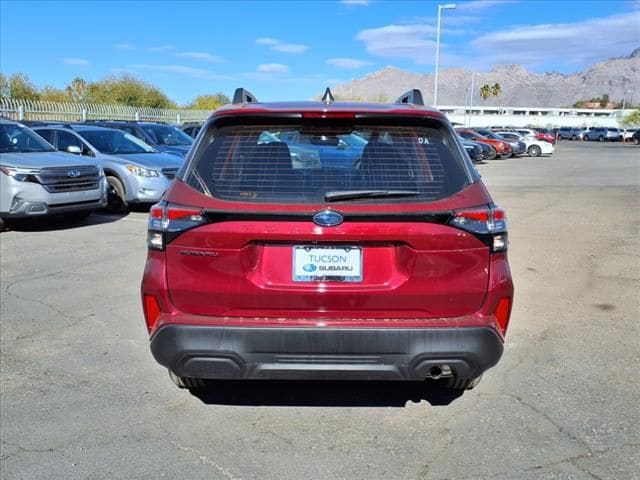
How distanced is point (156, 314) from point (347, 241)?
1095mm

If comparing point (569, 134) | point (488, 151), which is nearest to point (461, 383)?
point (488, 151)

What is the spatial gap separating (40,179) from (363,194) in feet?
26.0

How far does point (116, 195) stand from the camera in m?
11.7

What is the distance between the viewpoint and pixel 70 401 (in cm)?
381

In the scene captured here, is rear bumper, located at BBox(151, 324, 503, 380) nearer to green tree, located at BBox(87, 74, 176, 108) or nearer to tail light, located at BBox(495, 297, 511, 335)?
tail light, located at BBox(495, 297, 511, 335)

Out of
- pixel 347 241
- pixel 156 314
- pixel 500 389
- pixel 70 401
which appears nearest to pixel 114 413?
pixel 70 401

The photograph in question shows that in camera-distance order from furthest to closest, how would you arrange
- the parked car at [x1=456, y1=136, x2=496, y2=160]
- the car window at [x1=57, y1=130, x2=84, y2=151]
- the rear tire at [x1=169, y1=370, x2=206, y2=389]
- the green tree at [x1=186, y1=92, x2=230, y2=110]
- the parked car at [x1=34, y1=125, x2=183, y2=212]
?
the green tree at [x1=186, y1=92, x2=230, y2=110]
the parked car at [x1=456, y1=136, x2=496, y2=160]
the car window at [x1=57, y1=130, x2=84, y2=151]
the parked car at [x1=34, y1=125, x2=183, y2=212]
the rear tire at [x1=169, y1=370, x2=206, y2=389]

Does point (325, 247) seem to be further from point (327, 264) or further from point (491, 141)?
point (491, 141)

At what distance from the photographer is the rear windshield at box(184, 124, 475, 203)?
3.00 m

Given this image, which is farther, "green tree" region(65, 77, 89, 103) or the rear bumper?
"green tree" region(65, 77, 89, 103)

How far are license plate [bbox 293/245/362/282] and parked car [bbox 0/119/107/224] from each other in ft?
25.2

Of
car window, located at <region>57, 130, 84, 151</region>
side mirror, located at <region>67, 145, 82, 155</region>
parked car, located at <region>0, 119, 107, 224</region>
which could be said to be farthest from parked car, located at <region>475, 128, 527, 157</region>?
parked car, located at <region>0, 119, 107, 224</region>

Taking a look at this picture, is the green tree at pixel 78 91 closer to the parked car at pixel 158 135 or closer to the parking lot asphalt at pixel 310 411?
the parked car at pixel 158 135

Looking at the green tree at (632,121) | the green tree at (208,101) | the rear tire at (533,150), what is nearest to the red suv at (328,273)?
the rear tire at (533,150)
